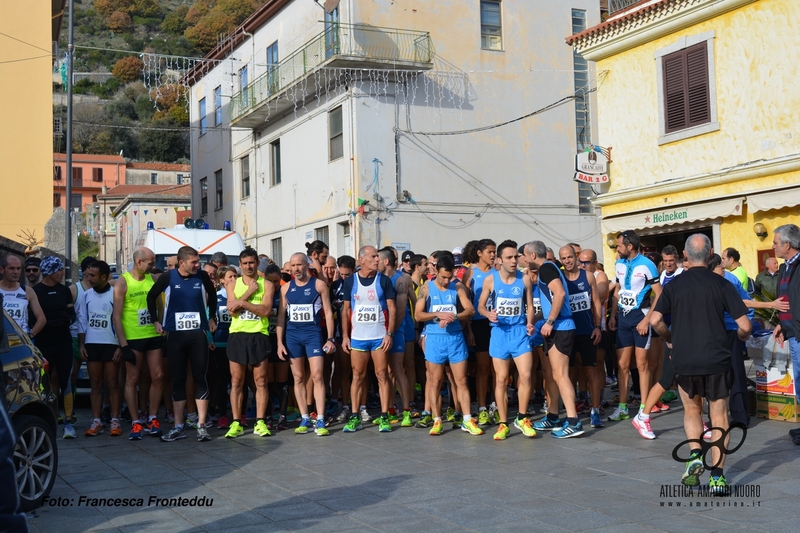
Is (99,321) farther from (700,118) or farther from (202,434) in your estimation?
(700,118)

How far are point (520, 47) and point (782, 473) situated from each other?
20.9m

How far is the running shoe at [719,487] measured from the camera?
6484 mm

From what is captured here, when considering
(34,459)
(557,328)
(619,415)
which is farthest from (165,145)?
(34,459)

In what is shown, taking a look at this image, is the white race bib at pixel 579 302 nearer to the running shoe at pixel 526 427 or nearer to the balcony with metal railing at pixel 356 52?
the running shoe at pixel 526 427

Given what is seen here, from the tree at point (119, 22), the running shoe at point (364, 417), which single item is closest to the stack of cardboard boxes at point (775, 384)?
the running shoe at point (364, 417)

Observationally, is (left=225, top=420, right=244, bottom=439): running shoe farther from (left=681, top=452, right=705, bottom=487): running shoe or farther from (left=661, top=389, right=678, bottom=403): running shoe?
(left=661, top=389, right=678, bottom=403): running shoe

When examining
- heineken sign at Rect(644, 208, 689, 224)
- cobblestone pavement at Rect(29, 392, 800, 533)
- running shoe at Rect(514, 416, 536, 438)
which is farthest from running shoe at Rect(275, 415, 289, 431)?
heineken sign at Rect(644, 208, 689, 224)

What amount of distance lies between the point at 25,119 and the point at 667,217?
18160 millimetres

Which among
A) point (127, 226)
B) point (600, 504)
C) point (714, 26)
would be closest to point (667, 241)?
point (714, 26)

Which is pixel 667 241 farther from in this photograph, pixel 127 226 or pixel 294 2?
pixel 127 226

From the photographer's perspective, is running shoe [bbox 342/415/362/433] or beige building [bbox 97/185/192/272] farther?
beige building [bbox 97/185/192/272]

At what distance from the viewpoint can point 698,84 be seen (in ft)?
56.2

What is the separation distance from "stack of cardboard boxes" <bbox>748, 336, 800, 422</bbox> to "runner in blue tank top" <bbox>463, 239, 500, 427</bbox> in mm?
3131

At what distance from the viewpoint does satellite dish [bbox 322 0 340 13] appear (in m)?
24.6
